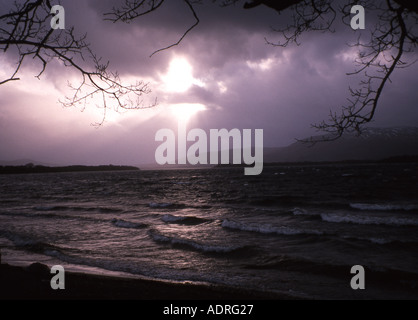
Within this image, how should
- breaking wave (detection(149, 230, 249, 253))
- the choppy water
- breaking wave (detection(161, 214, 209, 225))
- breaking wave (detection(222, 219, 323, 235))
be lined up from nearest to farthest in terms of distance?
1. the choppy water
2. breaking wave (detection(149, 230, 249, 253))
3. breaking wave (detection(222, 219, 323, 235))
4. breaking wave (detection(161, 214, 209, 225))

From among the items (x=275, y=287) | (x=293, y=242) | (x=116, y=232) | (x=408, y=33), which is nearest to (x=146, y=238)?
(x=116, y=232)

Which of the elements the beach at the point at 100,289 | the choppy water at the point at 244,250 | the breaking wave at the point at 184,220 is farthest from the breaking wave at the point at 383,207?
the beach at the point at 100,289

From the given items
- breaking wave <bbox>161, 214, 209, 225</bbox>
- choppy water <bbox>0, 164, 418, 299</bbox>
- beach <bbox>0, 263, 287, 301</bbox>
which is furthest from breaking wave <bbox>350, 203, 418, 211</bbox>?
beach <bbox>0, 263, 287, 301</bbox>

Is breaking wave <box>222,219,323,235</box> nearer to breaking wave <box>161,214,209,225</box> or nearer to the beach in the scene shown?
breaking wave <box>161,214,209,225</box>

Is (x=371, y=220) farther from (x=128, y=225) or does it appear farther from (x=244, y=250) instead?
(x=128, y=225)

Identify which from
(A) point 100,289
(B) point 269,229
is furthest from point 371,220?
(A) point 100,289

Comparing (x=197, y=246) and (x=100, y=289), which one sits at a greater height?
(x=100, y=289)

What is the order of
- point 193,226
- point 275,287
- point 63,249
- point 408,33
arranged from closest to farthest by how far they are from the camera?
1. point 408,33
2. point 275,287
3. point 63,249
4. point 193,226

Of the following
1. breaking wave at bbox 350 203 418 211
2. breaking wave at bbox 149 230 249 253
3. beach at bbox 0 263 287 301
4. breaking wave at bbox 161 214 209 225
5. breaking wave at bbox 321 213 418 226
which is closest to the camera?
beach at bbox 0 263 287 301
